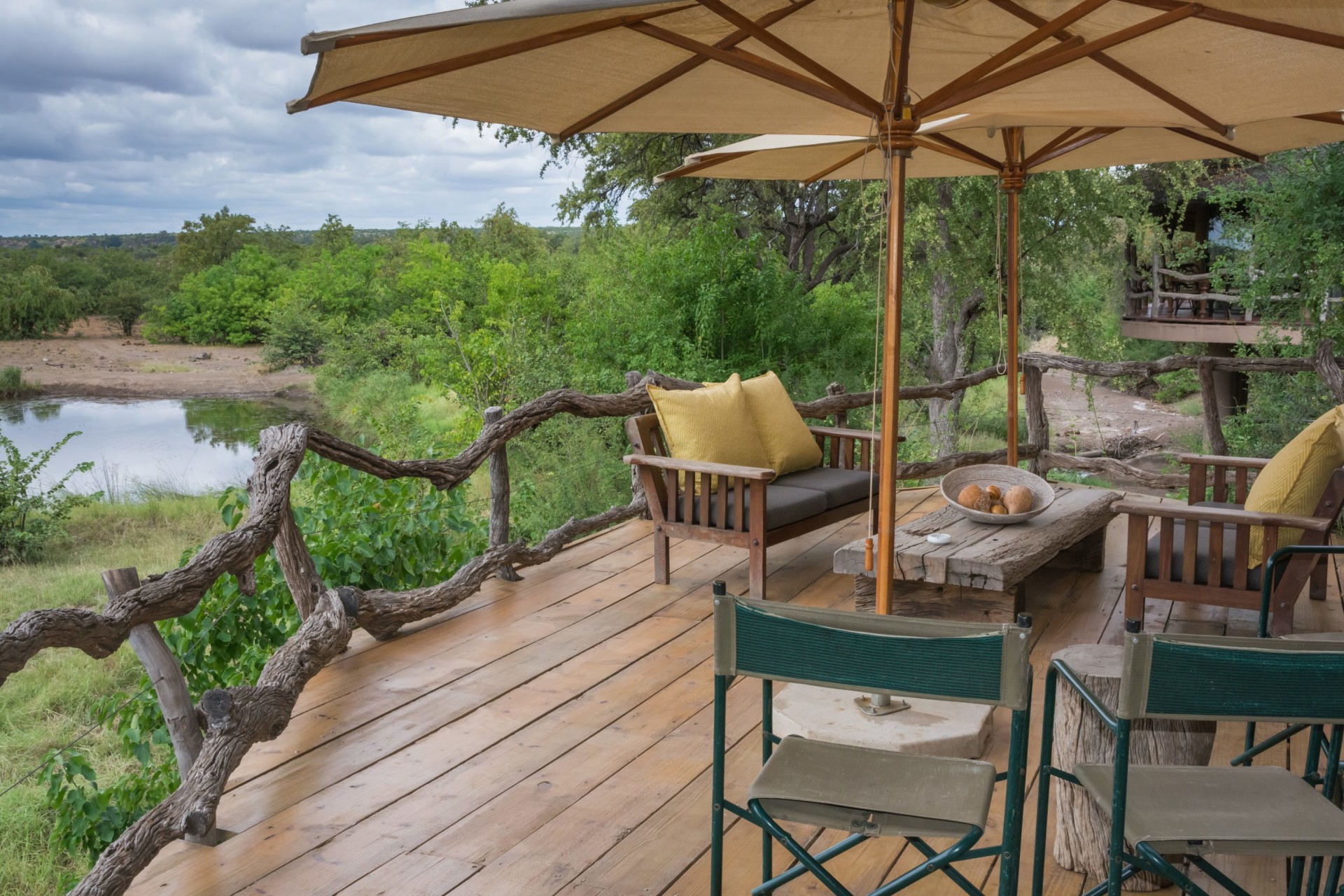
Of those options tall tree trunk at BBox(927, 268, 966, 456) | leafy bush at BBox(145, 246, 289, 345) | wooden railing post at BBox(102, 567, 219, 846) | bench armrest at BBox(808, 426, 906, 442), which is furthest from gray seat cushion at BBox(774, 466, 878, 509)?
leafy bush at BBox(145, 246, 289, 345)

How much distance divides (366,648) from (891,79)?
2946 mm

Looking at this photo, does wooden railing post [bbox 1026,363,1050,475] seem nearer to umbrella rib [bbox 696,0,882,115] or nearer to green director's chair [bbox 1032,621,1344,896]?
umbrella rib [bbox 696,0,882,115]

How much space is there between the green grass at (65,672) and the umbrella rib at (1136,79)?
503 centimetres

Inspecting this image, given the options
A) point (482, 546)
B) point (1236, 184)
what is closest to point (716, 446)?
point (482, 546)

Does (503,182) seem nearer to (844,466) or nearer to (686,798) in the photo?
(844,466)

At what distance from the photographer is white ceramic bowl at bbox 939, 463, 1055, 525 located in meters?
4.57

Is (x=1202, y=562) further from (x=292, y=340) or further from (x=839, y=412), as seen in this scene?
(x=292, y=340)

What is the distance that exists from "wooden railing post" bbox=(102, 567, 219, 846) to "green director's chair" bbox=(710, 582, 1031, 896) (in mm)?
1847

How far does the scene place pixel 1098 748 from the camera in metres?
2.51

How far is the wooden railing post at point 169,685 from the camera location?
2992 millimetres

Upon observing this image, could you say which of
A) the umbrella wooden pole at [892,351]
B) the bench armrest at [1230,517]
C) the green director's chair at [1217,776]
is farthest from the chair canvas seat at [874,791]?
the bench armrest at [1230,517]

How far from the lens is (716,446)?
16.6 ft

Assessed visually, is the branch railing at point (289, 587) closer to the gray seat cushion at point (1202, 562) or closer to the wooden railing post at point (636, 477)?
the wooden railing post at point (636, 477)

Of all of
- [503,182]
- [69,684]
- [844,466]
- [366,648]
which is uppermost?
[503,182]
